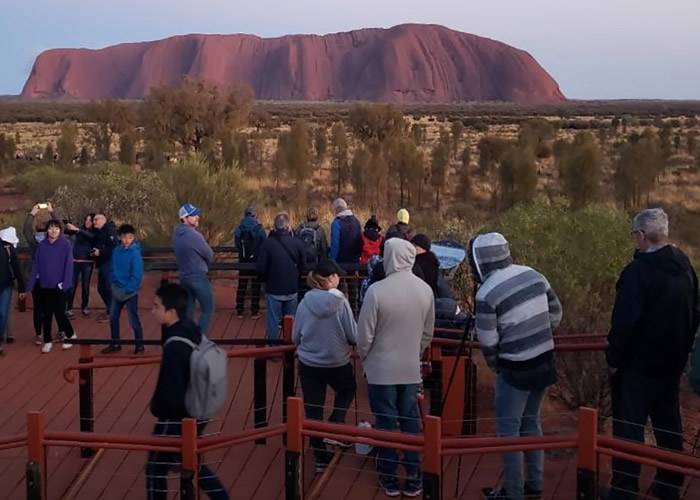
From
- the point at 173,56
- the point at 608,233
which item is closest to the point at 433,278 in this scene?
the point at 608,233

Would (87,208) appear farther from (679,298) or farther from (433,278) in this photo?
(679,298)

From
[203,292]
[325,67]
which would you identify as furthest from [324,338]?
[325,67]

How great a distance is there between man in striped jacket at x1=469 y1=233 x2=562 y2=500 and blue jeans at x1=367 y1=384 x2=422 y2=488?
655 mm

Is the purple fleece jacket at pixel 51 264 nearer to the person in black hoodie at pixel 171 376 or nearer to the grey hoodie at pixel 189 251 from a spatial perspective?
the grey hoodie at pixel 189 251

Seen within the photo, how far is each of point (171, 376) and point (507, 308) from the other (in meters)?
1.75

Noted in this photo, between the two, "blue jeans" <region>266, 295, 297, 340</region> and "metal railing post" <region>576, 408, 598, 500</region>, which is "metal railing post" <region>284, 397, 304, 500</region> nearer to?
"metal railing post" <region>576, 408, 598, 500</region>

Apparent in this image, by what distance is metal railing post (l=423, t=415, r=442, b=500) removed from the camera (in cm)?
415

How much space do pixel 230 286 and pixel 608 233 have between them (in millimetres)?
5868

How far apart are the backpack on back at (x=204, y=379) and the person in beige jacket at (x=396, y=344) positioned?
920 mm

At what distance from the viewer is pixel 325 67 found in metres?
154

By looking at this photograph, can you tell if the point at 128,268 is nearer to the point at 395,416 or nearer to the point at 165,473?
the point at 165,473

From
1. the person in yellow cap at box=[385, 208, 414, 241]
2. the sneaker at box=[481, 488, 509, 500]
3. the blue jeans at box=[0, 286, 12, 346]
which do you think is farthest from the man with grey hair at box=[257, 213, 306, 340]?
the sneaker at box=[481, 488, 509, 500]

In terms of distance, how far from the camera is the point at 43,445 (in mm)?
4750

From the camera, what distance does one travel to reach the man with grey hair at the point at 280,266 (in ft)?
29.2
